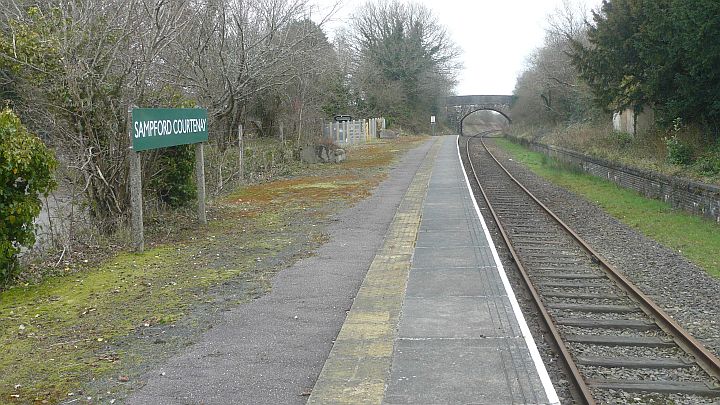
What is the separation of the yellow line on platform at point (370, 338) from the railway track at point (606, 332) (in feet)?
5.59

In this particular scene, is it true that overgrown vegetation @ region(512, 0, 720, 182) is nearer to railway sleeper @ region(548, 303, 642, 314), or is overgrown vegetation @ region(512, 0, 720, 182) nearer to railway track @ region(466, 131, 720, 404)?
railway track @ region(466, 131, 720, 404)

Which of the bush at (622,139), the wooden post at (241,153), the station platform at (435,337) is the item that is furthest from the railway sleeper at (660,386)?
the bush at (622,139)

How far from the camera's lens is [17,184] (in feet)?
30.5

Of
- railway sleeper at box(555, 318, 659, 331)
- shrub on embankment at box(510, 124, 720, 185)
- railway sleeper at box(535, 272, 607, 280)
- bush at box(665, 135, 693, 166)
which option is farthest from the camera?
bush at box(665, 135, 693, 166)

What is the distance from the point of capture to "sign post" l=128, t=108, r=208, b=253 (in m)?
11.6

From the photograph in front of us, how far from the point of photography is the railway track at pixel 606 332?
624cm

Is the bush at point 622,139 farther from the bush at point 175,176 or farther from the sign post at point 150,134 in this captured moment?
the sign post at point 150,134

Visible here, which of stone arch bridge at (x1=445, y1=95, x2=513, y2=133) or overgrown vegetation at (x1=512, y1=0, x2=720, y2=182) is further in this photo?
stone arch bridge at (x1=445, y1=95, x2=513, y2=133)

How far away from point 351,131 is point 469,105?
5715 cm

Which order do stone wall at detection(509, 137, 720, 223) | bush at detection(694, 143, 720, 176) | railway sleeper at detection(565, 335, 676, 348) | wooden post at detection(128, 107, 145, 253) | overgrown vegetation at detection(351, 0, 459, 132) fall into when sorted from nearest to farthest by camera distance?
railway sleeper at detection(565, 335, 676, 348)
wooden post at detection(128, 107, 145, 253)
stone wall at detection(509, 137, 720, 223)
bush at detection(694, 143, 720, 176)
overgrown vegetation at detection(351, 0, 459, 132)

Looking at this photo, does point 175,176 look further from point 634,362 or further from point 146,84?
point 634,362

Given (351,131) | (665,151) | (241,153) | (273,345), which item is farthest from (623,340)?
(351,131)

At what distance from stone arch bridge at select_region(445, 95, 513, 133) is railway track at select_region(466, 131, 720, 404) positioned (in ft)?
306

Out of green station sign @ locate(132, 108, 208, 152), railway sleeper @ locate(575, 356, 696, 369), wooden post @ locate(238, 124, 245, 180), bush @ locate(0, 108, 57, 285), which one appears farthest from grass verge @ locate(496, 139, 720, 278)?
wooden post @ locate(238, 124, 245, 180)
